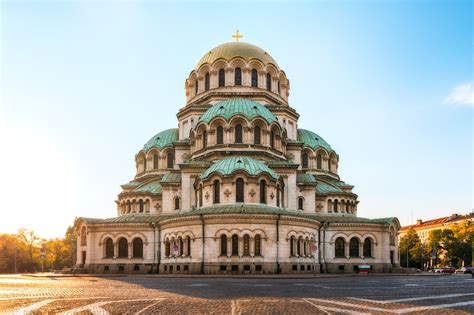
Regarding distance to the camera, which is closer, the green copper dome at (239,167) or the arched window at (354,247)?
the green copper dome at (239,167)

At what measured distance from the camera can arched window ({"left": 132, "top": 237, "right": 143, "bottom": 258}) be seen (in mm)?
53562

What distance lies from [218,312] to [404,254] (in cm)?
9468

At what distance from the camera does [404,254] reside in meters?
103

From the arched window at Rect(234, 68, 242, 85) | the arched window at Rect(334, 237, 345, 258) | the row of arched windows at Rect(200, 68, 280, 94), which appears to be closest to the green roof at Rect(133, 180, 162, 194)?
the row of arched windows at Rect(200, 68, 280, 94)

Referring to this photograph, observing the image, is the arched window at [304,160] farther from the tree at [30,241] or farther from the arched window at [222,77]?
the tree at [30,241]

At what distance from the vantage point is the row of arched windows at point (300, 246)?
4750 cm

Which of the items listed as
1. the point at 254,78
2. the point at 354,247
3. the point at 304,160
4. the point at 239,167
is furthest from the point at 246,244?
the point at 254,78

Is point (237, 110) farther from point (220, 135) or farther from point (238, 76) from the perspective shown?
point (238, 76)

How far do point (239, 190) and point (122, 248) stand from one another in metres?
14.9

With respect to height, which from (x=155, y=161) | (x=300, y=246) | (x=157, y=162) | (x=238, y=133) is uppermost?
(x=238, y=133)

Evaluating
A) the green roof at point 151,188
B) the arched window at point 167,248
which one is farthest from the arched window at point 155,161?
the arched window at point 167,248

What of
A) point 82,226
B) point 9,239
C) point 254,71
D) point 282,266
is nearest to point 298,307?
point 282,266

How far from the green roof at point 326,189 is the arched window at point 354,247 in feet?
19.4

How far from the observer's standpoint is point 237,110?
53.5 m
